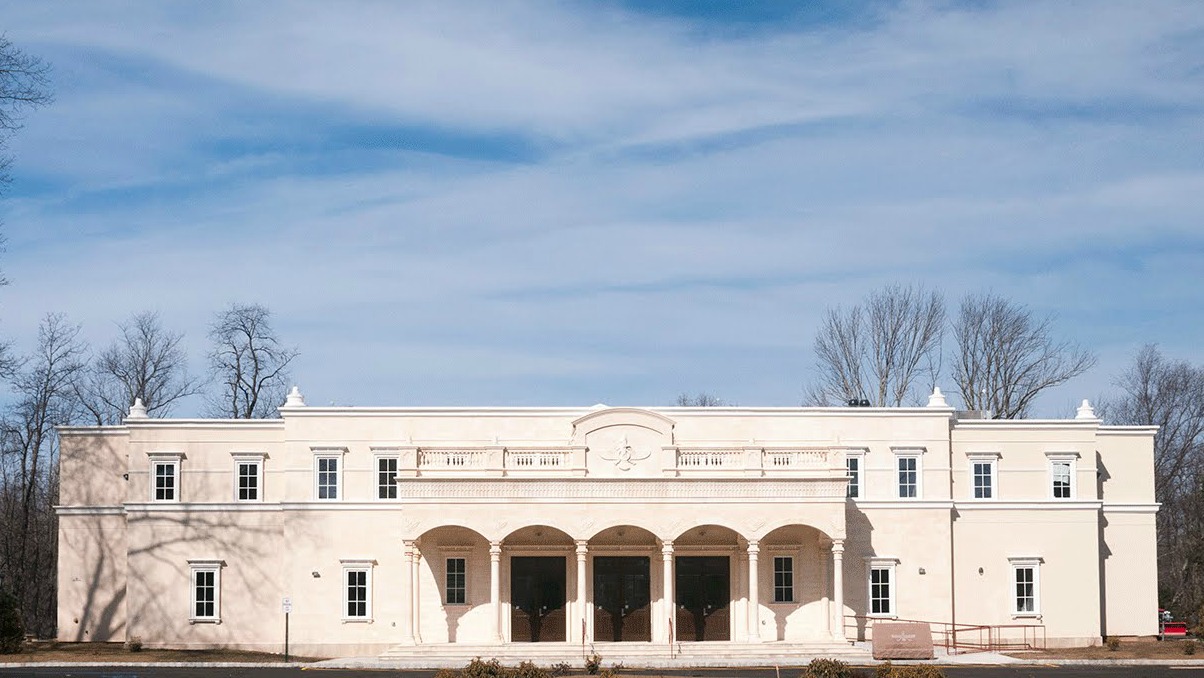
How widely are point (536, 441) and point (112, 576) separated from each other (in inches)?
634

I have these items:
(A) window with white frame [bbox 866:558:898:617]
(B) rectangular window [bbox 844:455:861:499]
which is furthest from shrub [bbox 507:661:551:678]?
(B) rectangular window [bbox 844:455:861:499]

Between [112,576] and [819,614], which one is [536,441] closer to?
[819,614]

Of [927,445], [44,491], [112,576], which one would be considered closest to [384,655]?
[112,576]

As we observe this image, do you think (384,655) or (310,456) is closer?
(384,655)

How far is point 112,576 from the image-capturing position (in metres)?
51.2

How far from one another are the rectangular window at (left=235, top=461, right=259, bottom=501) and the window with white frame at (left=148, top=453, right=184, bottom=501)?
2.14 meters

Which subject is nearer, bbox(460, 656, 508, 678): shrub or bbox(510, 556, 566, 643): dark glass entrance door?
bbox(460, 656, 508, 678): shrub

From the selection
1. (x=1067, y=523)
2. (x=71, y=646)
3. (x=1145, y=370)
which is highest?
(x=1145, y=370)

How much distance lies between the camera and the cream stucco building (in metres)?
47.0

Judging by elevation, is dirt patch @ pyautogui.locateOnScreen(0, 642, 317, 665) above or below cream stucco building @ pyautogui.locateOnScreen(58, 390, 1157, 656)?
below

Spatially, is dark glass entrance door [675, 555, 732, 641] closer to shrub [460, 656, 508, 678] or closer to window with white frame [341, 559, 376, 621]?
window with white frame [341, 559, 376, 621]

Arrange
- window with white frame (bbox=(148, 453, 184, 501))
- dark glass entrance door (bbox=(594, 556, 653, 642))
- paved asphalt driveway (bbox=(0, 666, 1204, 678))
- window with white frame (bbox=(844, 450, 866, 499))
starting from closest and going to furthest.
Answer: paved asphalt driveway (bbox=(0, 666, 1204, 678)), dark glass entrance door (bbox=(594, 556, 653, 642)), window with white frame (bbox=(844, 450, 866, 499)), window with white frame (bbox=(148, 453, 184, 501))

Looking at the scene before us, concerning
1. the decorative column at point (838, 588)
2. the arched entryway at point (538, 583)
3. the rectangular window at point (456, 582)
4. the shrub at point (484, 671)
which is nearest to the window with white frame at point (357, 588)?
the rectangular window at point (456, 582)

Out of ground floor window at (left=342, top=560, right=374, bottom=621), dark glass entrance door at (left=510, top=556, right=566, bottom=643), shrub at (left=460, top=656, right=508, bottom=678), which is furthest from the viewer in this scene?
ground floor window at (left=342, top=560, right=374, bottom=621)
